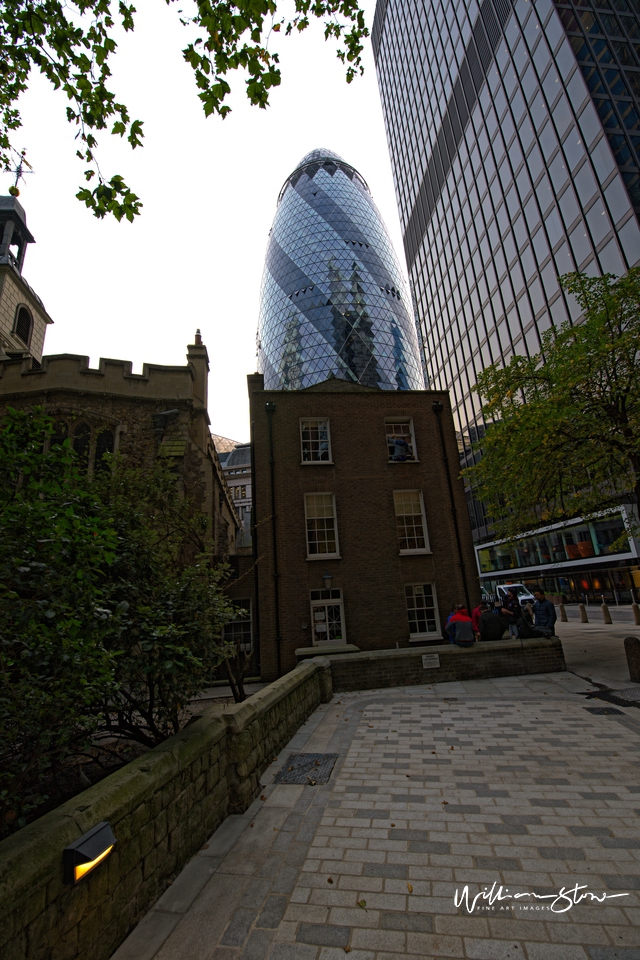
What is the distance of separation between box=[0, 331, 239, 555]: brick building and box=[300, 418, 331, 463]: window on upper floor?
466 cm

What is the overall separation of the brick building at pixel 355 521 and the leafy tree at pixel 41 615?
38.2ft

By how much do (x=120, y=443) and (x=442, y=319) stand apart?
4634 cm

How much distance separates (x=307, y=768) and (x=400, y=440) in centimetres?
1411

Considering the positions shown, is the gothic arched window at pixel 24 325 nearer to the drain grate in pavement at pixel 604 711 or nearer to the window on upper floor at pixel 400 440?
the window on upper floor at pixel 400 440

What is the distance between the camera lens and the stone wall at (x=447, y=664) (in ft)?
37.7

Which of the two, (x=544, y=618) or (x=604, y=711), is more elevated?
(x=544, y=618)

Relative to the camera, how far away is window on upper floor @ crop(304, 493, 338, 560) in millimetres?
16734

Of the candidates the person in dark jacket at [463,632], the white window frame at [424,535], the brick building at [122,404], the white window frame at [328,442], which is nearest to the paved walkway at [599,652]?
the person in dark jacket at [463,632]

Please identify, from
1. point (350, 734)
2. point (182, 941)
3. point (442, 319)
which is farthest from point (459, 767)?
point (442, 319)

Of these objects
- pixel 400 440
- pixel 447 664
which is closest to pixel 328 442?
pixel 400 440

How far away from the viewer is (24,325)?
32812 millimetres

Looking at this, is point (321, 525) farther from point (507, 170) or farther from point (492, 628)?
point (507, 170)

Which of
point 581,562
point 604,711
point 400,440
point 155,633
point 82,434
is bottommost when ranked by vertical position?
point 604,711

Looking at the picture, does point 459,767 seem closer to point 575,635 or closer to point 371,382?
point 575,635
